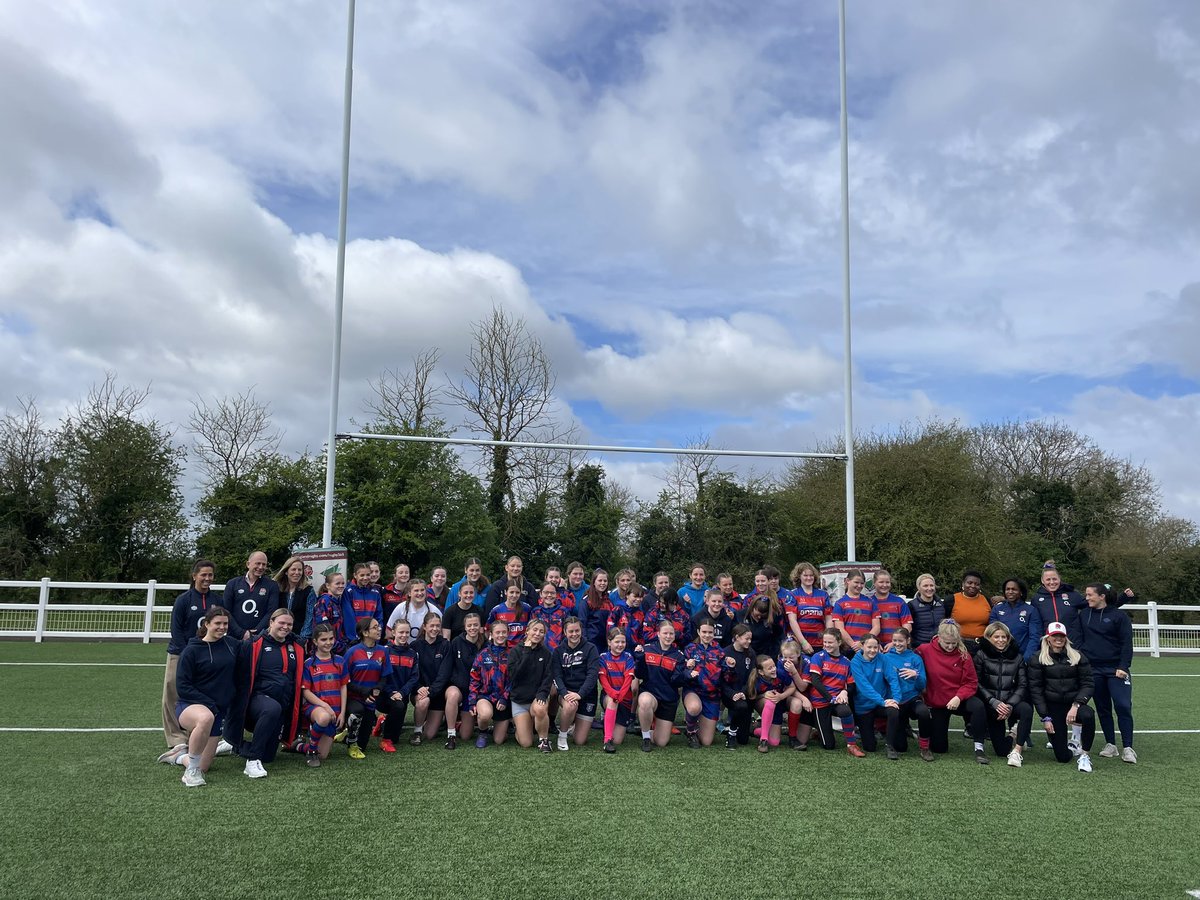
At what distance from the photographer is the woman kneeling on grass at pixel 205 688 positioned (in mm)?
4934

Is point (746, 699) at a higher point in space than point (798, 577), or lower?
lower

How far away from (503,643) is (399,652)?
757 millimetres

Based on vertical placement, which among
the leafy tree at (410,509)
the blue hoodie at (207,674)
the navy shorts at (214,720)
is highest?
the leafy tree at (410,509)

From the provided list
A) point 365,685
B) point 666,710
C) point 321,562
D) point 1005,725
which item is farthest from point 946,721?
point 321,562

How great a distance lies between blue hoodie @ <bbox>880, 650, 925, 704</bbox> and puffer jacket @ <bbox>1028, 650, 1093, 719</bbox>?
79cm

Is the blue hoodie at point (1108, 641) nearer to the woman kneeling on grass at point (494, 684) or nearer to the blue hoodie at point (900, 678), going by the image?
the blue hoodie at point (900, 678)

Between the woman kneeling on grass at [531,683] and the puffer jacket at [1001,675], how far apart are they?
125 inches

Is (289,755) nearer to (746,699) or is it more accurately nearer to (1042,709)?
(746,699)

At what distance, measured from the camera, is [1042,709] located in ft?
20.4

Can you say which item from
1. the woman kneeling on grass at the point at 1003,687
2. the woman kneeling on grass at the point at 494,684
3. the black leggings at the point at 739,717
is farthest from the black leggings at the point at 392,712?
the woman kneeling on grass at the point at 1003,687

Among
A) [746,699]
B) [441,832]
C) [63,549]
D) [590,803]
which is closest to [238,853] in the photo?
[441,832]

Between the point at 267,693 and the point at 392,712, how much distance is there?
2.91ft

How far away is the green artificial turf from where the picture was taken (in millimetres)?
3510

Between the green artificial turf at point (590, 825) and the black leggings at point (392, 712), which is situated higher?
the black leggings at point (392, 712)
